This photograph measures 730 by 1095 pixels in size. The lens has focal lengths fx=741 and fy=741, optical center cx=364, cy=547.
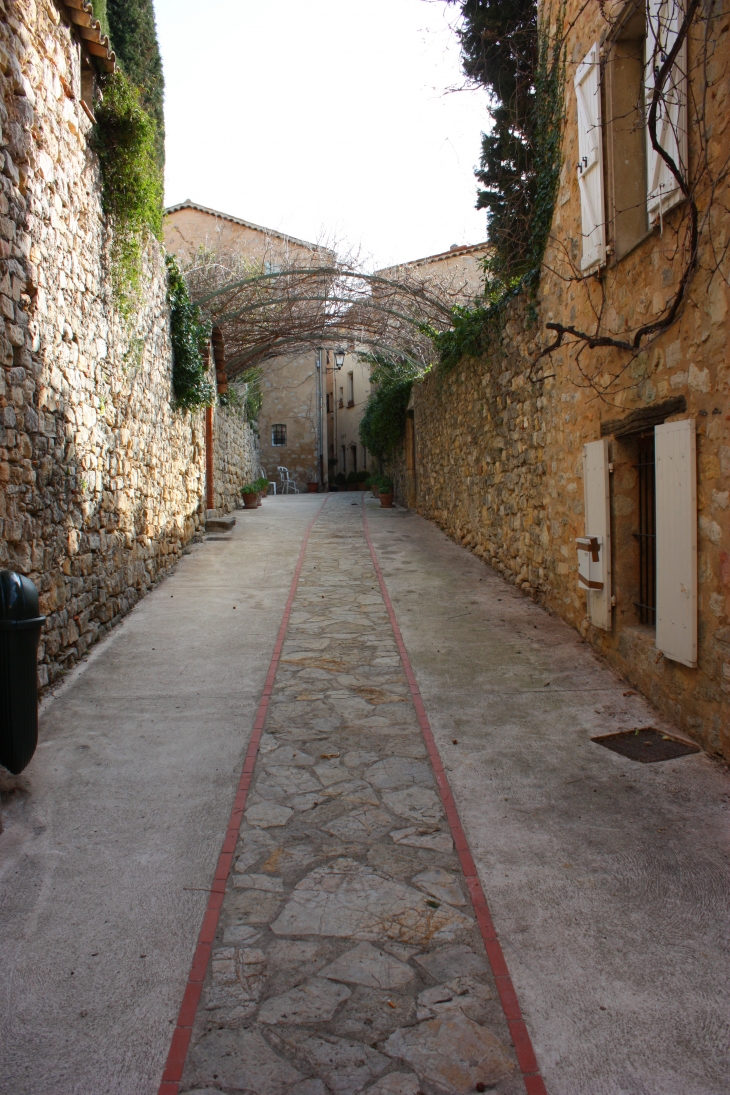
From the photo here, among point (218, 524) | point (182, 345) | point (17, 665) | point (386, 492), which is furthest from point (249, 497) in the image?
point (17, 665)

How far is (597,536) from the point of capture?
19.0 feet

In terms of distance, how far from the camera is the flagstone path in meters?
2.24

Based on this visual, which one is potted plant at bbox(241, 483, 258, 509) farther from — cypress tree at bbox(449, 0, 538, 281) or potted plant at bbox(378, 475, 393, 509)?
cypress tree at bbox(449, 0, 538, 281)

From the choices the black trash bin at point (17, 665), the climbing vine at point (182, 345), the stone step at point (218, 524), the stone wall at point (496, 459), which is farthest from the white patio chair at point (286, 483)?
the black trash bin at point (17, 665)

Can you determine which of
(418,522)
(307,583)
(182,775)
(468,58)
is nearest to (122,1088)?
(182,775)

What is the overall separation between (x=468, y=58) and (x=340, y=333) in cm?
772

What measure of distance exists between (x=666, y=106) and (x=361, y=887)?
457cm

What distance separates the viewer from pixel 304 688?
5.55 meters

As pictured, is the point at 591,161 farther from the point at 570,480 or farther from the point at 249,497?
the point at 249,497

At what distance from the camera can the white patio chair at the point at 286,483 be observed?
93.4 feet

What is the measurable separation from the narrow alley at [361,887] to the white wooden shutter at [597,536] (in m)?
0.50

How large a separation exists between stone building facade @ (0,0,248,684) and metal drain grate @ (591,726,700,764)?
3.88 metres

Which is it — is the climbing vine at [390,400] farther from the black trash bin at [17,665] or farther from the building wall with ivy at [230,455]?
the black trash bin at [17,665]

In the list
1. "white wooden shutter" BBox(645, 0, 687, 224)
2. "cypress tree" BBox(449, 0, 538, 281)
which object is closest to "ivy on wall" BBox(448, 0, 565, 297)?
"cypress tree" BBox(449, 0, 538, 281)
